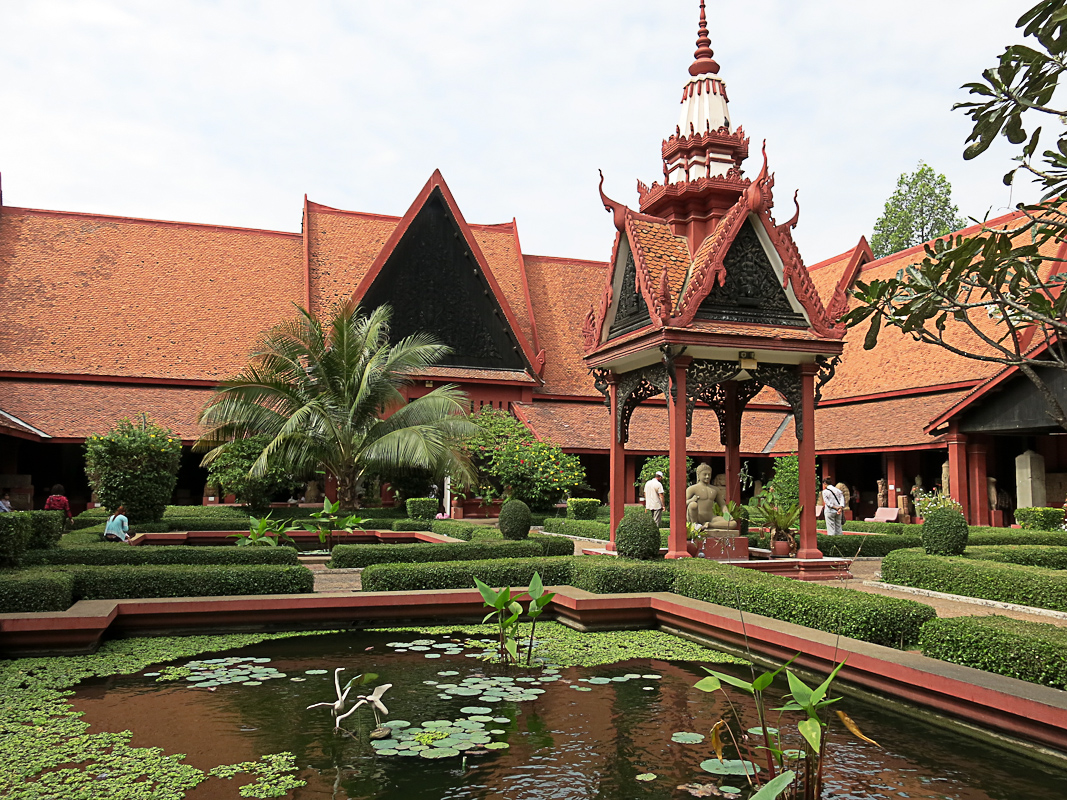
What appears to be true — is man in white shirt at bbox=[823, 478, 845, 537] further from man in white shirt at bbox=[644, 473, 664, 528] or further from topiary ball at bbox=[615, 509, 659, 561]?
topiary ball at bbox=[615, 509, 659, 561]

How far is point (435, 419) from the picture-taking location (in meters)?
18.2

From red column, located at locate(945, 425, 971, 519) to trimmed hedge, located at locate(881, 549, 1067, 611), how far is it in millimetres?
7120

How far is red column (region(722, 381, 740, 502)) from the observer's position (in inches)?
505

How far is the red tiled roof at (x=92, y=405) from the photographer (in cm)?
1869

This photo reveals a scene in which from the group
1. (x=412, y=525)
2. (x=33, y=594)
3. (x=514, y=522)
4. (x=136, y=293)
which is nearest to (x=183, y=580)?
(x=33, y=594)

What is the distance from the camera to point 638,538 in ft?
31.2

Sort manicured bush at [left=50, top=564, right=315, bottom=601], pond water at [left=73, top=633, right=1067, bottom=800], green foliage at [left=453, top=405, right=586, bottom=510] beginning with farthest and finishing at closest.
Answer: green foliage at [left=453, top=405, right=586, bottom=510] → manicured bush at [left=50, top=564, right=315, bottom=601] → pond water at [left=73, top=633, right=1067, bottom=800]

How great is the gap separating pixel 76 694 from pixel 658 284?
7606 millimetres

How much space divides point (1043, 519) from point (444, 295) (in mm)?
16038

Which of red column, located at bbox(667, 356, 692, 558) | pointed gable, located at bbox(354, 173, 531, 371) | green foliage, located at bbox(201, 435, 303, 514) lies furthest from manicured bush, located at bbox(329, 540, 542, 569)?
pointed gable, located at bbox(354, 173, 531, 371)

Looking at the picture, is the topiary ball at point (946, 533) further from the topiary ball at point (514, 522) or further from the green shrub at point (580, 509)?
the green shrub at point (580, 509)

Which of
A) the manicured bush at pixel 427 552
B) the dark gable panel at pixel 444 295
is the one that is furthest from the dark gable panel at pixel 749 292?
the dark gable panel at pixel 444 295

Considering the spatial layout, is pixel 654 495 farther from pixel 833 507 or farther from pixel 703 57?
pixel 703 57

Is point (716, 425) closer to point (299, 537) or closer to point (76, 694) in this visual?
point (299, 537)
